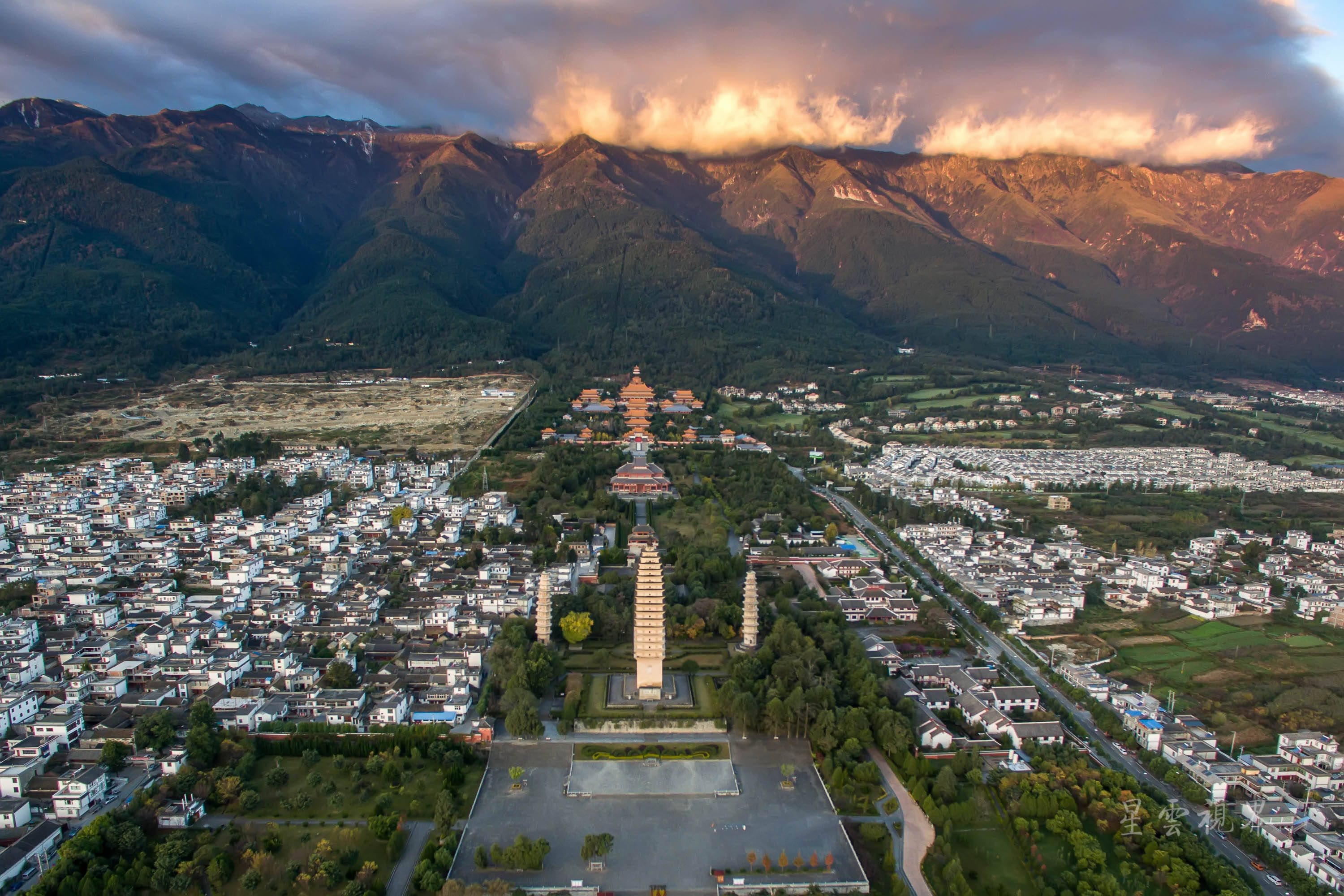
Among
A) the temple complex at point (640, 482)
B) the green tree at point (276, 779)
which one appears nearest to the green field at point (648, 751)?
the green tree at point (276, 779)

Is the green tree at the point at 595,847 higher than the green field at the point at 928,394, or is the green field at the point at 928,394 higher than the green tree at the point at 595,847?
the green field at the point at 928,394

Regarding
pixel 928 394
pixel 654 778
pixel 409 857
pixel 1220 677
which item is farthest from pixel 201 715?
pixel 928 394

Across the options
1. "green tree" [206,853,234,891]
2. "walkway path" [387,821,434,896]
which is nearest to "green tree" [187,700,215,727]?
"green tree" [206,853,234,891]

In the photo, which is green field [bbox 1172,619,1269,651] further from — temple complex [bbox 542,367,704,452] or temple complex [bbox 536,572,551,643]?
temple complex [bbox 542,367,704,452]

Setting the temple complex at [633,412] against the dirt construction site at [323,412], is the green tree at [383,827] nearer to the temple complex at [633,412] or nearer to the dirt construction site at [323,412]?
the dirt construction site at [323,412]

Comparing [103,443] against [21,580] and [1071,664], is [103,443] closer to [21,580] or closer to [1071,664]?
[21,580]
